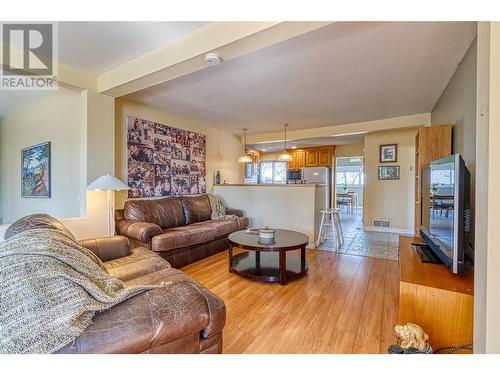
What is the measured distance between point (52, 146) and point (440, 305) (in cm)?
480

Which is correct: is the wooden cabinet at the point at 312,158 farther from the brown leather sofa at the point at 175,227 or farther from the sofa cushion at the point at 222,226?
the sofa cushion at the point at 222,226

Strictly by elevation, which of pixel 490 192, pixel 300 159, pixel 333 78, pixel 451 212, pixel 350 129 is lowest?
pixel 451 212

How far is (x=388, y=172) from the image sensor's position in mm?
5277

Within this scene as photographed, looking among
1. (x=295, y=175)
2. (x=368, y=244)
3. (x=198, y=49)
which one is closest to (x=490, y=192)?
(x=198, y=49)

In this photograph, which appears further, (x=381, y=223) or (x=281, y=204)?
(x=381, y=223)

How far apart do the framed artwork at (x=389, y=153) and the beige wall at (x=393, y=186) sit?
0.08 m

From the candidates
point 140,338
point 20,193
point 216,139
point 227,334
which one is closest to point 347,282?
point 227,334

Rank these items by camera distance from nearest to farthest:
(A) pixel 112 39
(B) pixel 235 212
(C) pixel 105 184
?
(A) pixel 112 39, (C) pixel 105 184, (B) pixel 235 212

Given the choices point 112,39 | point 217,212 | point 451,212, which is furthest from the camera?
point 217,212

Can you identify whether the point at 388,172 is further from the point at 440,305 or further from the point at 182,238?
the point at 182,238

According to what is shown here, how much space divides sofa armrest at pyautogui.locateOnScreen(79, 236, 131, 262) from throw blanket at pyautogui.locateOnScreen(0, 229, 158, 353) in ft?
3.70

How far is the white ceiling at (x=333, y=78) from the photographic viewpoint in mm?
1983

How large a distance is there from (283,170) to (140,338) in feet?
23.9
